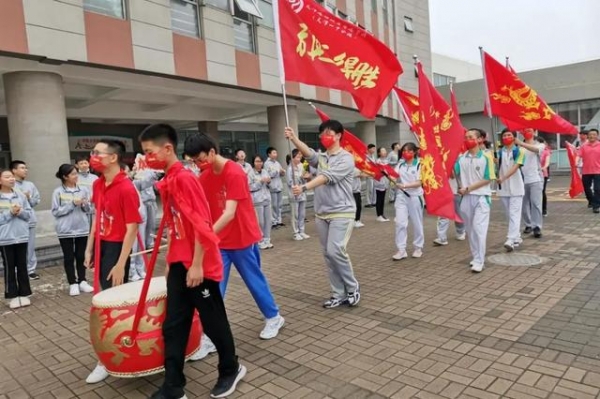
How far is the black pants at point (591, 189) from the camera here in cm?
1097

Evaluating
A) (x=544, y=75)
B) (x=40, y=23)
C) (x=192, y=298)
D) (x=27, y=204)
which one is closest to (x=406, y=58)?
(x=544, y=75)

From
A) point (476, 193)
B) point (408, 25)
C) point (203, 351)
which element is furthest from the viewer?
point (408, 25)

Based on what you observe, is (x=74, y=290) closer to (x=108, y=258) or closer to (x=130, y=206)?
(x=108, y=258)

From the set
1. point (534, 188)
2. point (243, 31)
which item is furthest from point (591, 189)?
point (243, 31)

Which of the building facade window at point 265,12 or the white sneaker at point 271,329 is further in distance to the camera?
the building facade window at point 265,12

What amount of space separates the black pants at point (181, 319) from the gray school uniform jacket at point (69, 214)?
372 centimetres

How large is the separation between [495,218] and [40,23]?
1041 centimetres

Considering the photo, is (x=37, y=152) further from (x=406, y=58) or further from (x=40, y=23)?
(x=406, y=58)

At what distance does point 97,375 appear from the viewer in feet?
11.7

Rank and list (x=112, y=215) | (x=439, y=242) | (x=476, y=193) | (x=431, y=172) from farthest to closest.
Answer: (x=439, y=242), (x=476, y=193), (x=431, y=172), (x=112, y=215)

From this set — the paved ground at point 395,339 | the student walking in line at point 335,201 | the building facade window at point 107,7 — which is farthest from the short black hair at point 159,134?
the building facade window at point 107,7

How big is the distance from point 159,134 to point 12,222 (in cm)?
375

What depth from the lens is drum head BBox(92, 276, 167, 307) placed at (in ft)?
10.6

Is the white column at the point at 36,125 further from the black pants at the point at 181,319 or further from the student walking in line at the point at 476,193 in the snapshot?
the student walking in line at the point at 476,193
